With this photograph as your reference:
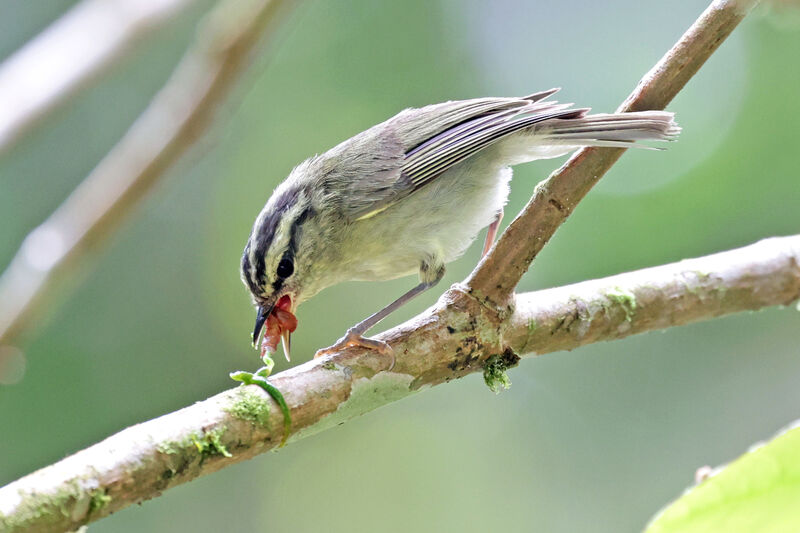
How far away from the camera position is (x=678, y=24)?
9055mm

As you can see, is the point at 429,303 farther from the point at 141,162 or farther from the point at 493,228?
the point at 141,162

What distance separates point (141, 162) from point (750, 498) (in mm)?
2687

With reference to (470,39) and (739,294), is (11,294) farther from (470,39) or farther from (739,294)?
(470,39)

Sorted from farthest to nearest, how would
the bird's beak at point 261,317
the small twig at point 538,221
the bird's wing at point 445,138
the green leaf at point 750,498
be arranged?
1. the bird's wing at point 445,138
2. the bird's beak at point 261,317
3. the small twig at point 538,221
4. the green leaf at point 750,498

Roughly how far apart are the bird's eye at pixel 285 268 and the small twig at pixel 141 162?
0.85 metres

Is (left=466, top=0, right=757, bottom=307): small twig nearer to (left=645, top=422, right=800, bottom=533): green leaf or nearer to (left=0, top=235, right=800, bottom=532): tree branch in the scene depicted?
(left=0, top=235, right=800, bottom=532): tree branch

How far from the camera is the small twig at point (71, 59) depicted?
307 cm

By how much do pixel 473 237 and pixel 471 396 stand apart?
5323 mm

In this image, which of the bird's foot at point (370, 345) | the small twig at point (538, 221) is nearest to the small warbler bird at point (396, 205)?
the small twig at point (538, 221)

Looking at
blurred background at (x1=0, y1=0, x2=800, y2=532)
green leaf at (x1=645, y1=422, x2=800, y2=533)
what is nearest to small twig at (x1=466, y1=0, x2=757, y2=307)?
green leaf at (x1=645, y1=422, x2=800, y2=533)

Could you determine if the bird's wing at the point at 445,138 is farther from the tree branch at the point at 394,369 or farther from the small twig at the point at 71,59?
the small twig at the point at 71,59

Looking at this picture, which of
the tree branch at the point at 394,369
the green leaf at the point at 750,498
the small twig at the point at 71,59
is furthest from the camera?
the small twig at the point at 71,59

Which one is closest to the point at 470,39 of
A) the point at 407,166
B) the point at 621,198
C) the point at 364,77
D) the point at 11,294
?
the point at 364,77

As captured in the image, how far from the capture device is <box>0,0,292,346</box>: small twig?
9.20ft
